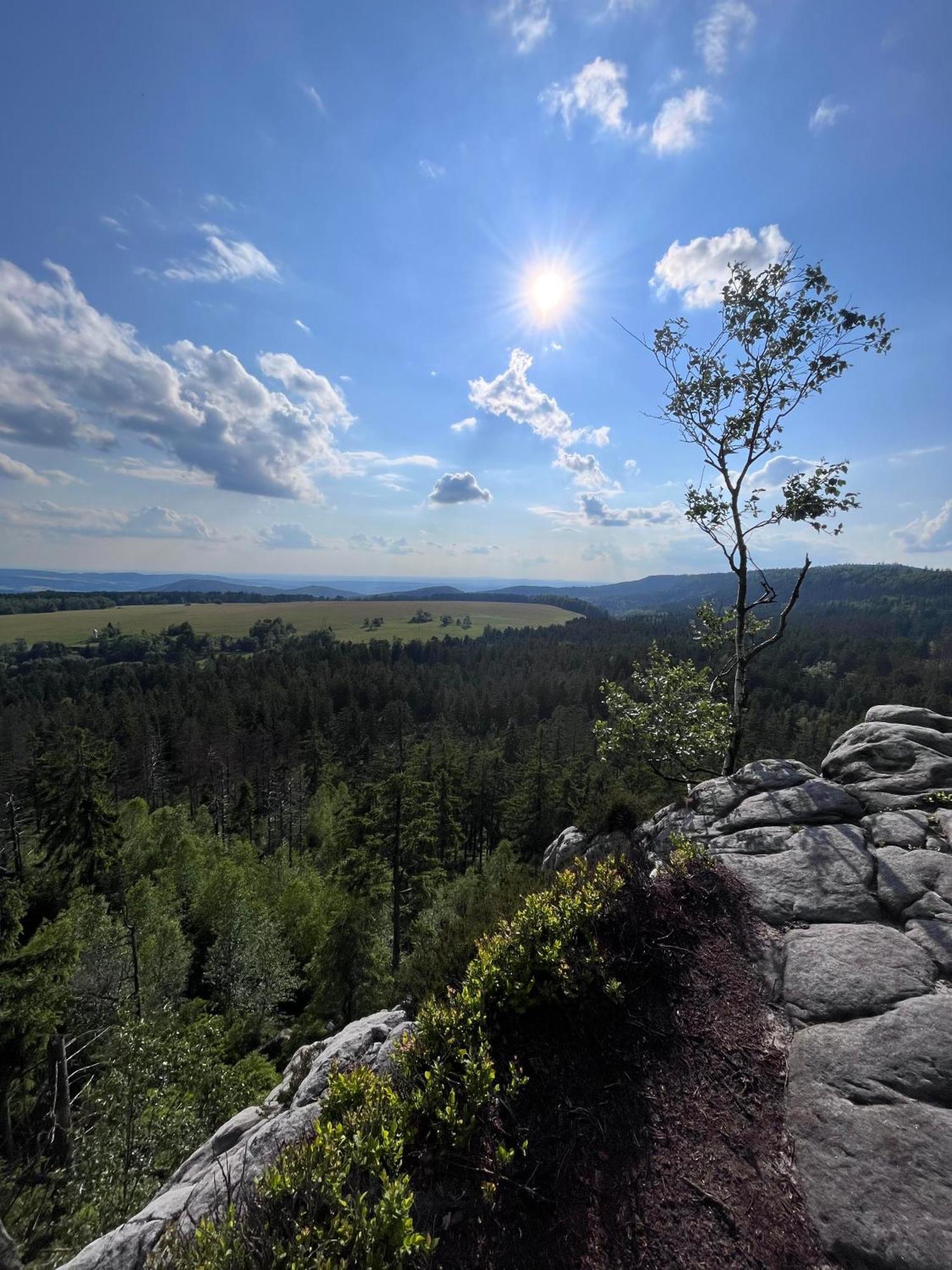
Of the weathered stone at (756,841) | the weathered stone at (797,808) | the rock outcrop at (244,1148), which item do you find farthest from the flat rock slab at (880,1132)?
the rock outcrop at (244,1148)

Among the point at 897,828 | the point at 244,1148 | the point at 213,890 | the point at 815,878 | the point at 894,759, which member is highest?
the point at 894,759

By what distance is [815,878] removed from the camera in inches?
341

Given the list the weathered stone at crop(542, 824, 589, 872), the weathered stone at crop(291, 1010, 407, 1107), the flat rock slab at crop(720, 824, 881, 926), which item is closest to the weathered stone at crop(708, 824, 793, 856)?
the flat rock slab at crop(720, 824, 881, 926)

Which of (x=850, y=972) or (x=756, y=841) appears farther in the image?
(x=756, y=841)

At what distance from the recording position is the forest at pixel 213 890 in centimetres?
1428

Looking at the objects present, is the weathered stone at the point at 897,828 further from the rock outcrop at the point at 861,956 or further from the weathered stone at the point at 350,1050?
the weathered stone at the point at 350,1050

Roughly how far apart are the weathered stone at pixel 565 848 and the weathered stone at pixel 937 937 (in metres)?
16.5

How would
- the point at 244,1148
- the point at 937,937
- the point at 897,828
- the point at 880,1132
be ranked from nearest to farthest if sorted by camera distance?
the point at 880,1132, the point at 937,937, the point at 244,1148, the point at 897,828

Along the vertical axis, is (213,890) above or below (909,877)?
below

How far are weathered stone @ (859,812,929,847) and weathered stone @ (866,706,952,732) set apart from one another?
4447 millimetres

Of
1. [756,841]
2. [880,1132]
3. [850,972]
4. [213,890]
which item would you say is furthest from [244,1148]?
[213,890]

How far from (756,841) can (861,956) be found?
9.64 ft

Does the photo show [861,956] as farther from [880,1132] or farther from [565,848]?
[565,848]

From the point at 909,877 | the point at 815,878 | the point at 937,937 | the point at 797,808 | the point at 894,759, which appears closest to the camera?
the point at 937,937
